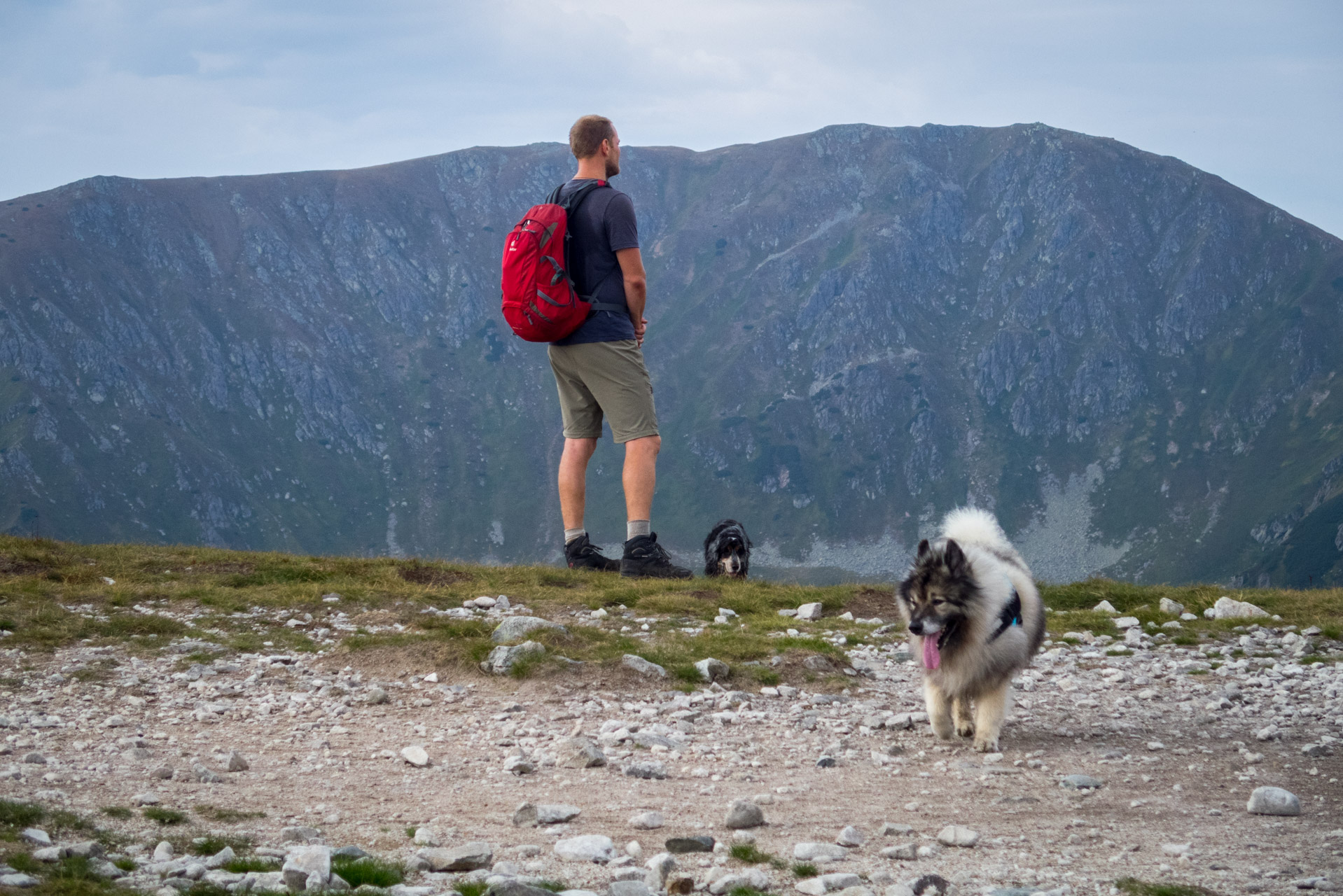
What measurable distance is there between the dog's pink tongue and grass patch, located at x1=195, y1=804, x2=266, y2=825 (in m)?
4.81

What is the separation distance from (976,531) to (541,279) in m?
5.88

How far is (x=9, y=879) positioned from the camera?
3949mm

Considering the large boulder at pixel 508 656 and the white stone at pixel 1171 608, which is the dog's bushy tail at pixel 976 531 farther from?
the white stone at pixel 1171 608

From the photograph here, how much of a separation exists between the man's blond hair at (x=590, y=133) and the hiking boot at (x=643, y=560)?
4.97m

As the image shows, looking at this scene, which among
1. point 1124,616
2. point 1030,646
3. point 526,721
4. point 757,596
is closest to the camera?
point 526,721

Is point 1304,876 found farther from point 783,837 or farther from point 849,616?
point 849,616

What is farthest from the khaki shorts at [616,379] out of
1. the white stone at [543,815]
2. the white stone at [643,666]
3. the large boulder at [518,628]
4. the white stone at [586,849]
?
the white stone at [586,849]

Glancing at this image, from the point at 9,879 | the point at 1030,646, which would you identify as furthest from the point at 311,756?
the point at 1030,646

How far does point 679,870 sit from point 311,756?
309 centimetres

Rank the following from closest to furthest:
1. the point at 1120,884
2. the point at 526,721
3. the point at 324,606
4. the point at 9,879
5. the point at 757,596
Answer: the point at 9,879 → the point at 1120,884 → the point at 526,721 → the point at 324,606 → the point at 757,596

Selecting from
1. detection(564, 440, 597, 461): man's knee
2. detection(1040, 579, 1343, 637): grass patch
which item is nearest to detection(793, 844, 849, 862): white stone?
detection(1040, 579, 1343, 637): grass patch

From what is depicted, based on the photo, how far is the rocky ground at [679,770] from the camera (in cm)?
509

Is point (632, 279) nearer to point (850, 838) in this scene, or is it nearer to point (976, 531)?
point (976, 531)

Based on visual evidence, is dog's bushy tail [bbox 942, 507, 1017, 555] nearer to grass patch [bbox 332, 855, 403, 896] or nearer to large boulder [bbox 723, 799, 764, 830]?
large boulder [bbox 723, 799, 764, 830]
